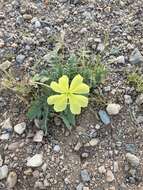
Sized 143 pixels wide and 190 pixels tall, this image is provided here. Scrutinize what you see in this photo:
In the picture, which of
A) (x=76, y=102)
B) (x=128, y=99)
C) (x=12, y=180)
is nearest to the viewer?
(x=76, y=102)

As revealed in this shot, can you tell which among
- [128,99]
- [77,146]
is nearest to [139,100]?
[128,99]

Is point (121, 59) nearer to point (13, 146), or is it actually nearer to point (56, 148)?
point (56, 148)

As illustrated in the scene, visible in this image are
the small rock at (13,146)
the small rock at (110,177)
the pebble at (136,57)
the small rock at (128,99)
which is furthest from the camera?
the pebble at (136,57)

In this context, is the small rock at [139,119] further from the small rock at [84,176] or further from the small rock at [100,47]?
the small rock at [100,47]

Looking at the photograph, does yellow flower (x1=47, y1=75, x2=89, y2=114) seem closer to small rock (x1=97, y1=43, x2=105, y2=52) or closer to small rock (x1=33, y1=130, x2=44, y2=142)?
small rock (x1=33, y1=130, x2=44, y2=142)

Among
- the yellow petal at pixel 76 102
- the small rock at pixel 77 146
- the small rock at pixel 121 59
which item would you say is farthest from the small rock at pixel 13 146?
the small rock at pixel 121 59
